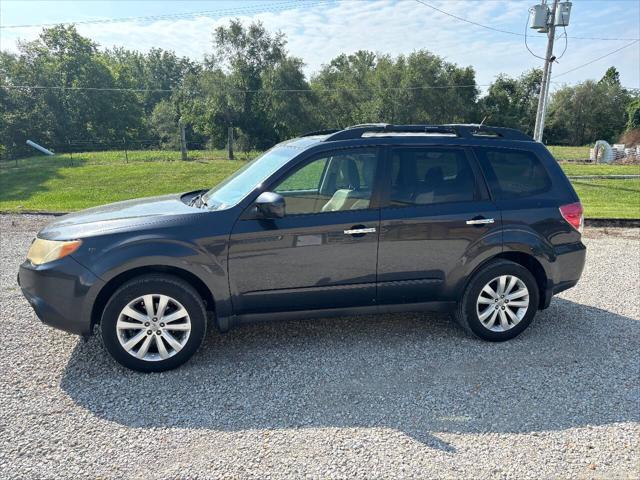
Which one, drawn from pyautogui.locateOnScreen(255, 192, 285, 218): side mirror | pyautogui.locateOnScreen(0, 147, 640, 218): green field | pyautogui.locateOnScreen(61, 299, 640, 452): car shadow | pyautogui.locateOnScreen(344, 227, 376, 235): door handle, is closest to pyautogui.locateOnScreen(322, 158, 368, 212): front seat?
pyautogui.locateOnScreen(344, 227, 376, 235): door handle

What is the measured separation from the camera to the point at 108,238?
→ 11.3 feet

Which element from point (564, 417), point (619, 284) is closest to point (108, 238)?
point (564, 417)

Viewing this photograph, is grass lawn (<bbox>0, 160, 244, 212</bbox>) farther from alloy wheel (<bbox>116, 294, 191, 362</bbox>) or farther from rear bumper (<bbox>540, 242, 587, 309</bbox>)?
rear bumper (<bbox>540, 242, 587, 309</bbox>)

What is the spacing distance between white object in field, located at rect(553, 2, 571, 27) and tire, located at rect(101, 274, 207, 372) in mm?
16490

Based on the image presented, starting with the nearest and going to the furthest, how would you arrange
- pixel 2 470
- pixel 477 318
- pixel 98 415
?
pixel 2 470
pixel 98 415
pixel 477 318

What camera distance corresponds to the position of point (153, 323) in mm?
3553

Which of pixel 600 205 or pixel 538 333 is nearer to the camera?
pixel 538 333

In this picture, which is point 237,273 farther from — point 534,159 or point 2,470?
point 534,159

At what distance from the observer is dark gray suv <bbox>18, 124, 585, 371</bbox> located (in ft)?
11.5

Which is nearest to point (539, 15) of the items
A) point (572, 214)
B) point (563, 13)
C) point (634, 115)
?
point (563, 13)

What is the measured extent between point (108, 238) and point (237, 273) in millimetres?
981

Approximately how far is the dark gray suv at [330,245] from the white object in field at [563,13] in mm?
13870

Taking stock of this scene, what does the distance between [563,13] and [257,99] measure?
29.0 metres

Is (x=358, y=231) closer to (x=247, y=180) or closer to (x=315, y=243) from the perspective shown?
(x=315, y=243)
